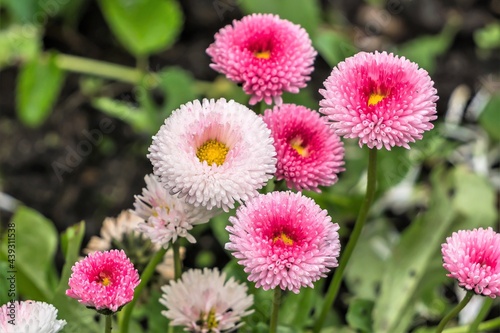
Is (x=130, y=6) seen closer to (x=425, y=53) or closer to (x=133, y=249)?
(x=425, y=53)

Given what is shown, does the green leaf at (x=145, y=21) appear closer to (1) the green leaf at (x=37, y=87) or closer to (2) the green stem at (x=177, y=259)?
(1) the green leaf at (x=37, y=87)

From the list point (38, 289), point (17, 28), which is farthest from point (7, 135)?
point (38, 289)

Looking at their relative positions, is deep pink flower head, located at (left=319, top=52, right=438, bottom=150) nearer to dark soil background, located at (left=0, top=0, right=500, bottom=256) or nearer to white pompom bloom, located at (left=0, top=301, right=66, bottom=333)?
white pompom bloom, located at (left=0, top=301, right=66, bottom=333)

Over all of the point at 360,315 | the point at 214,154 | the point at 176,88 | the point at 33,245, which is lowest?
the point at 33,245

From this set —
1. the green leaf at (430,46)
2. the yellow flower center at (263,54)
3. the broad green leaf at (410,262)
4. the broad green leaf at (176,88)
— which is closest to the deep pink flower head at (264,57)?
the yellow flower center at (263,54)

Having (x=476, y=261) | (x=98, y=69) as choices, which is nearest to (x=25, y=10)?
(x=98, y=69)

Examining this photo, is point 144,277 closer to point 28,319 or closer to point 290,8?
point 28,319
